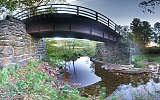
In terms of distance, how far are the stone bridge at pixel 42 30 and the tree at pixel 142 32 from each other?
14.5 meters

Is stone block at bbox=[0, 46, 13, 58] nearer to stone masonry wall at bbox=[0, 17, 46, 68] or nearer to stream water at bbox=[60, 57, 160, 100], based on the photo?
stone masonry wall at bbox=[0, 17, 46, 68]

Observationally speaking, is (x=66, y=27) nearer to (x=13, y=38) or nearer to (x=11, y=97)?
(x=13, y=38)

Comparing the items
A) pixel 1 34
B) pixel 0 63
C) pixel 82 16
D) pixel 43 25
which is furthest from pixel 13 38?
→ pixel 82 16

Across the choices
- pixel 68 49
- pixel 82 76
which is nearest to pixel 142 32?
pixel 68 49

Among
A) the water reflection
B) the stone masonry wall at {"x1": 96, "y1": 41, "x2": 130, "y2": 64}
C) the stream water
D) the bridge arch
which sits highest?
the bridge arch

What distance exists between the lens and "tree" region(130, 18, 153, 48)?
27.3 m

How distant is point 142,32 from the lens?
1088 inches

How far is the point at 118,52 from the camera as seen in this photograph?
52.5ft

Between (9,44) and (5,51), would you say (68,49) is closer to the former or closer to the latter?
(9,44)

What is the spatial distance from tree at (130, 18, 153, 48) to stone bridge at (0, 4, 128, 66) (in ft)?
47.5

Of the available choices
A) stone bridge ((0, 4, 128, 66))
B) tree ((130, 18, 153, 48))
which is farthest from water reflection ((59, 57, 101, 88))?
tree ((130, 18, 153, 48))

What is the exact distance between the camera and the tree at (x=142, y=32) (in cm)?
2727

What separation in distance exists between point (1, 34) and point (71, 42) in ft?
87.1

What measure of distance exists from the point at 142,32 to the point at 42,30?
27232 millimetres
